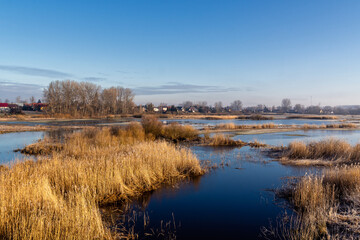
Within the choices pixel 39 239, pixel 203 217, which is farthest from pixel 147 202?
pixel 39 239

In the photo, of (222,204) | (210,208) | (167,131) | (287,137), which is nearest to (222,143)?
(167,131)

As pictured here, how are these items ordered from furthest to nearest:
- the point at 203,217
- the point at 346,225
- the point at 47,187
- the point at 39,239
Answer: the point at 203,217, the point at 47,187, the point at 346,225, the point at 39,239

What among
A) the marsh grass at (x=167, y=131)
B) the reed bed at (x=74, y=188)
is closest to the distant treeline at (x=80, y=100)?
the marsh grass at (x=167, y=131)

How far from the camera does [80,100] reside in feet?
234

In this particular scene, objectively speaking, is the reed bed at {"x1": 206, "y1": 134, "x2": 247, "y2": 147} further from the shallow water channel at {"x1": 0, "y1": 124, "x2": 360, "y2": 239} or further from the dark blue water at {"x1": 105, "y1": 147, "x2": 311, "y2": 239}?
the shallow water channel at {"x1": 0, "y1": 124, "x2": 360, "y2": 239}

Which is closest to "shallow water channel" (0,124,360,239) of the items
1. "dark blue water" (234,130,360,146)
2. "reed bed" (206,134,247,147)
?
"reed bed" (206,134,247,147)

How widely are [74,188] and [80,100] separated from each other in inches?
2726

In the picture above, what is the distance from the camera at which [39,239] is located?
4199 mm

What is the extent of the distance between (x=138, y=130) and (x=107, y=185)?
12.4 metres

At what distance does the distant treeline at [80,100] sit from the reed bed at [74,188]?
198 feet

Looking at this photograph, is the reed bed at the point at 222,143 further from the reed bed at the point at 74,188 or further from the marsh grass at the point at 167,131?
the reed bed at the point at 74,188

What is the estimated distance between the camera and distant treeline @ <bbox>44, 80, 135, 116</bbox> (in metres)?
67.4

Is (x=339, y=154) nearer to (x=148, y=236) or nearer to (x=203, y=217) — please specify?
(x=203, y=217)

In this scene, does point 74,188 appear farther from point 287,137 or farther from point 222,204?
point 287,137
